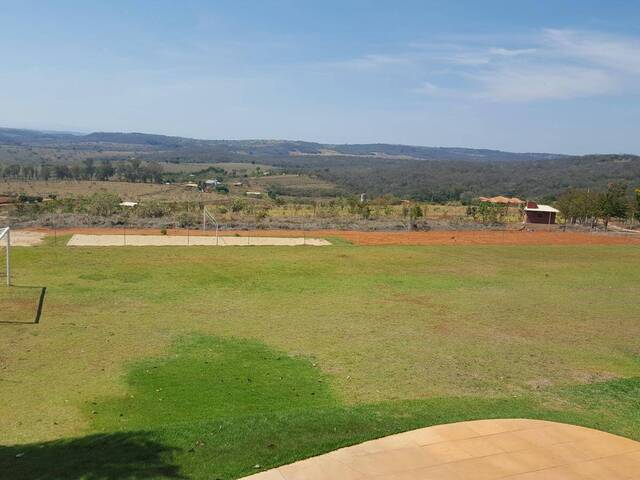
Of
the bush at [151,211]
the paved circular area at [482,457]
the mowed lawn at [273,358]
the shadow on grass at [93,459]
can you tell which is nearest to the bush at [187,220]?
the bush at [151,211]

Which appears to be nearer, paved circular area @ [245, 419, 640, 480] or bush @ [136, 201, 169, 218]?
paved circular area @ [245, 419, 640, 480]

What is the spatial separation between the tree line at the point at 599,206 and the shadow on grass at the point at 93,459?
4675 cm

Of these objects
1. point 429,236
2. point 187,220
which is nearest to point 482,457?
point 429,236

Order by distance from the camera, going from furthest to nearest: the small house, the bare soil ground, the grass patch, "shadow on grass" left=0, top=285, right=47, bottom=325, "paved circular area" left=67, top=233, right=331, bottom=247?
the small house → the bare soil ground → "paved circular area" left=67, top=233, right=331, bottom=247 → "shadow on grass" left=0, top=285, right=47, bottom=325 → the grass patch

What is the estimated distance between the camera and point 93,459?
805 cm

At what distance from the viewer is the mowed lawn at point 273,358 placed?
888 cm

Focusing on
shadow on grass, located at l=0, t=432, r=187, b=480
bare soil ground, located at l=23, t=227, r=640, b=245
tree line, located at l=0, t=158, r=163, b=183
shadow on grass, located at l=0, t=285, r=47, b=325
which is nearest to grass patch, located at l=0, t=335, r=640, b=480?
shadow on grass, located at l=0, t=432, r=187, b=480

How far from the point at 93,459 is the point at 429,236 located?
33.2 m

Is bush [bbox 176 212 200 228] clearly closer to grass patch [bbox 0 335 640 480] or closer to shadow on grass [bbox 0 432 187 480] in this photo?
grass patch [bbox 0 335 640 480]

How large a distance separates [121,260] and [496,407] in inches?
713

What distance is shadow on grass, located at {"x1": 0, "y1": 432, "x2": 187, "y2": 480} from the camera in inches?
300

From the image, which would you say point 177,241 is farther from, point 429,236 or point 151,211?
point 429,236

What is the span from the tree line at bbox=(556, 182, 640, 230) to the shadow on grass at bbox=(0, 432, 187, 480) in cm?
4675

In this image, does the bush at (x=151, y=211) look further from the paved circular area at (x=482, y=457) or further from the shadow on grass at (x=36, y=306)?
the paved circular area at (x=482, y=457)
